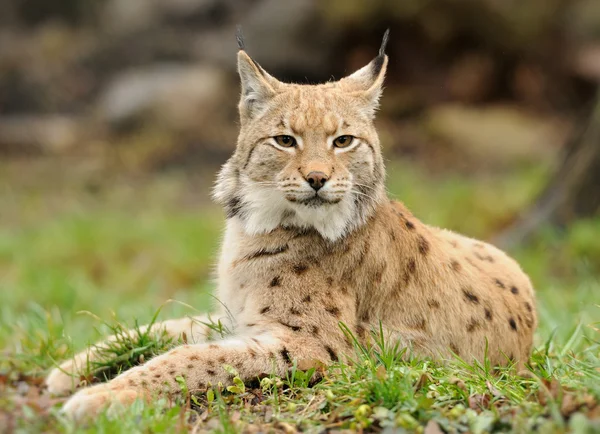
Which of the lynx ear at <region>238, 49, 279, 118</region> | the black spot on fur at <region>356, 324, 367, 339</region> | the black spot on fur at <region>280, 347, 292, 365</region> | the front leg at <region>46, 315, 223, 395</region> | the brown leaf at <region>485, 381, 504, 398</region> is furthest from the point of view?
the lynx ear at <region>238, 49, 279, 118</region>

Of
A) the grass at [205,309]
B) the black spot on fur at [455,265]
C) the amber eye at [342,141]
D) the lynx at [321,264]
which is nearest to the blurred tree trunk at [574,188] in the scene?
the grass at [205,309]

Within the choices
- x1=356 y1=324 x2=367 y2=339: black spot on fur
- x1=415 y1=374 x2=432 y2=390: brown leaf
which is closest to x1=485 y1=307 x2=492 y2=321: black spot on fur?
x1=356 y1=324 x2=367 y2=339: black spot on fur

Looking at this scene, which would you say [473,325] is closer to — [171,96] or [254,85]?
[254,85]

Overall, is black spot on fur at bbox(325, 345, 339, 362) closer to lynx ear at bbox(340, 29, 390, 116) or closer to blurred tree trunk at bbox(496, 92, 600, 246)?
lynx ear at bbox(340, 29, 390, 116)

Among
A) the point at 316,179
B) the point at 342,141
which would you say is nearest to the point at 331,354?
the point at 316,179

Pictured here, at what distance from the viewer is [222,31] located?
66.8 feet

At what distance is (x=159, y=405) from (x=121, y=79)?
16173 millimetres

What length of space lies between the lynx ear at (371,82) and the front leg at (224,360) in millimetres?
1619

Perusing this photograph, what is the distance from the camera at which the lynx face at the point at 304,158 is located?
5.21 metres

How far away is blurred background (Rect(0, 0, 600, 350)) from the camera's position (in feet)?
39.2

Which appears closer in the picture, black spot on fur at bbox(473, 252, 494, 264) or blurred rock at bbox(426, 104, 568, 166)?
black spot on fur at bbox(473, 252, 494, 264)

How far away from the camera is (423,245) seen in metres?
5.72

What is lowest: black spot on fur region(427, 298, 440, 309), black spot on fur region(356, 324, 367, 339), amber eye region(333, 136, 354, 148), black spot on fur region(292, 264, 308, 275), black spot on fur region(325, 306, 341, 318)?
black spot on fur region(356, 324, 367, 339)

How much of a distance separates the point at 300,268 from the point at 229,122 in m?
12.9
